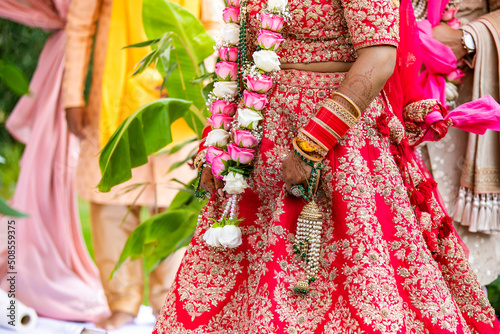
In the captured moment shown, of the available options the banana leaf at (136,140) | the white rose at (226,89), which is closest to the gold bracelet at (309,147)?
the white rose at (226,89)

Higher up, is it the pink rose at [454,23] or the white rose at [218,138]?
the pink rose at [454,23]

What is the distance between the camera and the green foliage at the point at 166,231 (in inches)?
90.4

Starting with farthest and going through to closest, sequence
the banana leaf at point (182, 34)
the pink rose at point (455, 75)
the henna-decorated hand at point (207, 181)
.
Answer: the banana leaf at point (182, 34) < the pink rose at point (455, 75) < the henna-decorated hand at point (207, 181)

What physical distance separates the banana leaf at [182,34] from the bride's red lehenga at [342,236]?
0.90 metres

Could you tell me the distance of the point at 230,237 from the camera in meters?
1.24

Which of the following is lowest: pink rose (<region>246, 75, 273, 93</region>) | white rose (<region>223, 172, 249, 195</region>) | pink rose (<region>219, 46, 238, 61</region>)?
white rose (<region>223, 172, 249, 195</region>)

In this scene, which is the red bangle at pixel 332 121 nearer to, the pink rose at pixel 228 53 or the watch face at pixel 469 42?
the pink rose at pixel 228 53

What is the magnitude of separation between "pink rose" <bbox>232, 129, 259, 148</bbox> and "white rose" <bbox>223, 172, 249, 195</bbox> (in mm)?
76

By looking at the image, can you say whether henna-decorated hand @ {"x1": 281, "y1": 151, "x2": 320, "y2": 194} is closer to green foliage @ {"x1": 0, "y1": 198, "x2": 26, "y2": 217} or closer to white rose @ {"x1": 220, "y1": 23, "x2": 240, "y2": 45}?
white rose @ {"x1": 220, "y1": 23, "x2": 240, "y2": 45}

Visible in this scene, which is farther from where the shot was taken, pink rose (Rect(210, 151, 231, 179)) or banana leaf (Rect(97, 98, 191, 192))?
banana leaf (Rect(97, 98, 191, 192))

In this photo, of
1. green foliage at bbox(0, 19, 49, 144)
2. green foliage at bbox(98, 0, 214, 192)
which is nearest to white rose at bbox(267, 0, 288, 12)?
green foliage at bbox(98, 0, 214, 192)

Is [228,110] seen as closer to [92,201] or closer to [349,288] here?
[349,288]

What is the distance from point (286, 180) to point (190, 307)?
0.38m

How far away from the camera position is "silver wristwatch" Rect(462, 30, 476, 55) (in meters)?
2.04
